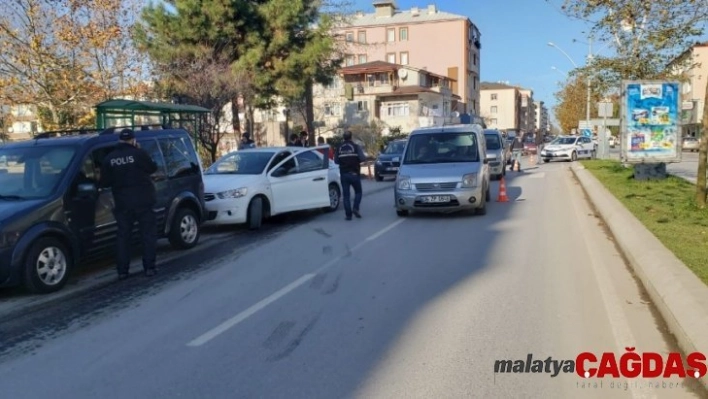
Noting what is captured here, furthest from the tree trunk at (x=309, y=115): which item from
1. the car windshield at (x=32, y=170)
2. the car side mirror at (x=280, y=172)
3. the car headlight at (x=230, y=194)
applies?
the car windshield at (x=32, y=170)

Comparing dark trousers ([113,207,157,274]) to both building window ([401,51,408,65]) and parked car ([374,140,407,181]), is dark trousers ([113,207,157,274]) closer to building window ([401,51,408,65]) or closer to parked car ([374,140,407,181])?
parked car ([374,140,407,181])

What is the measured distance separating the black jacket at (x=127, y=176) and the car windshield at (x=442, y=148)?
700 cm

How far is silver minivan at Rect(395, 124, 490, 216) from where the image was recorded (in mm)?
12844

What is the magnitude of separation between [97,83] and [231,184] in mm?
12671

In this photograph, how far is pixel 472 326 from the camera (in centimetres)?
593

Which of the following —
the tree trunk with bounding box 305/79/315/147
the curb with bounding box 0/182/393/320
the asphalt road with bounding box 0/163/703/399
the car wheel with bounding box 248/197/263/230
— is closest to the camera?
the asphalt road with bounding box 0/163/703/399

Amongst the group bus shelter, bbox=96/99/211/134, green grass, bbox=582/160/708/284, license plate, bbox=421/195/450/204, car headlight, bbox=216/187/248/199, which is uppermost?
bus shelter, bbox=96/99/211/134

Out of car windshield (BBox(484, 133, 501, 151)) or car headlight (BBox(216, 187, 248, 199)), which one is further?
car windshield (BBox(484, 133, 501, 151))

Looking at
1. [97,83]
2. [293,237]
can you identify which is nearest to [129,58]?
[97,83]

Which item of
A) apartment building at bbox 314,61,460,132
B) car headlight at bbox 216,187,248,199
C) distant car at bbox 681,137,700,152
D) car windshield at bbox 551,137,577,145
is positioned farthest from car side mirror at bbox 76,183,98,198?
distant car at bbox 681,137,700,152

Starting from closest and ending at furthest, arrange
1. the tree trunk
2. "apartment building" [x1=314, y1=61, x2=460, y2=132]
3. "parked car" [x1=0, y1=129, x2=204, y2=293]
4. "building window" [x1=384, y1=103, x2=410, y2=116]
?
1. "parked car" [x1=0, y1=129, x2=204, y2=293]
2. the tree trunk
3. "apartment building" [x1=314, y1=61, x2=460, y2=132]
4. "building window" [x1=384, y1=103, x2=410, y2=116]

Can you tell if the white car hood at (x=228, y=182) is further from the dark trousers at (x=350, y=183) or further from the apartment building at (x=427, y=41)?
the apartment building at (x=427, y=41)

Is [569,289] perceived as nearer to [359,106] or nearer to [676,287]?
[676,287]

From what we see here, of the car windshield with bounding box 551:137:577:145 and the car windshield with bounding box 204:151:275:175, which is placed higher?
the car windshield with bounding box 204:151:275:175
